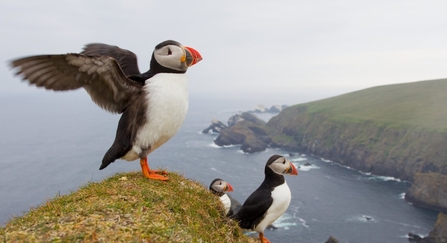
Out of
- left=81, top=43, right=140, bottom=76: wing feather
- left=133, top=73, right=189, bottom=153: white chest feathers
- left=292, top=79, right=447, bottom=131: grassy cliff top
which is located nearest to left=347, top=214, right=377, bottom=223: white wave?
→ left=292, top=79, right=447, bottom=131: grassy cliff top

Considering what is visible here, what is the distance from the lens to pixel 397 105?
111 meters

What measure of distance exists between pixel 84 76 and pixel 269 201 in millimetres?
5304

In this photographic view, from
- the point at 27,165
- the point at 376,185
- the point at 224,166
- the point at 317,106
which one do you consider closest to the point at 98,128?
the point at 27,165

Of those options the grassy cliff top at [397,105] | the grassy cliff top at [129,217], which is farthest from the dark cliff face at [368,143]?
the grassy cliff top at [129,217]

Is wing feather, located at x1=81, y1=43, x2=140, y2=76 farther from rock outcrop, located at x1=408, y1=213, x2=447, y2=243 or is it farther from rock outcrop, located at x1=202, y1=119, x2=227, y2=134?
rock outcrop, located at x1=202, y1=119, x2=227, y2=134

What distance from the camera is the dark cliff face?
7469cm

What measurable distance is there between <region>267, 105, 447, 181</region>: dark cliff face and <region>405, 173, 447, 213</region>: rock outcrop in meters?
13.3

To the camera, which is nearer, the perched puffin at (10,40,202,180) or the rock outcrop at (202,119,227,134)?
the perched puffin at (10,40,202,180)

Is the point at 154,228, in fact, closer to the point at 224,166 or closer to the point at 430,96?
the point at 224,166

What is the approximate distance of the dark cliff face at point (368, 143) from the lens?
2940 inches

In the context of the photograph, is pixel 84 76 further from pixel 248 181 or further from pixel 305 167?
pixel 305 167

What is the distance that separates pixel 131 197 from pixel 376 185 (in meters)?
72.4

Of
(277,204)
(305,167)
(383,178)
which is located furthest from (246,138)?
(277,204)

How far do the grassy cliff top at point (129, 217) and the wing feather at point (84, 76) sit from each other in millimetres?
1785
